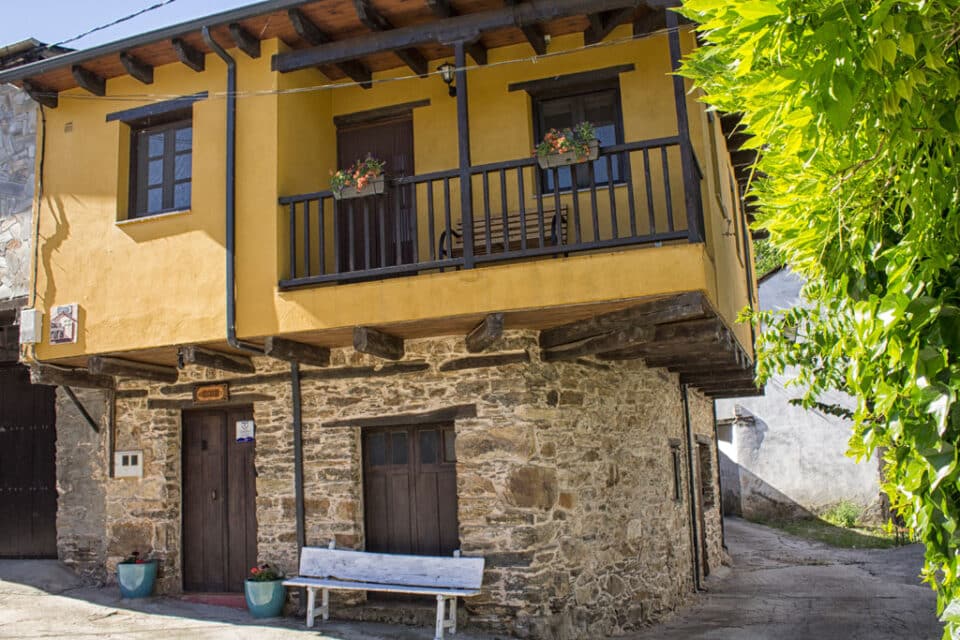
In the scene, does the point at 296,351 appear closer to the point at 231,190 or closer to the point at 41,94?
the point at 231,190

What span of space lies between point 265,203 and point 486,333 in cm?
238

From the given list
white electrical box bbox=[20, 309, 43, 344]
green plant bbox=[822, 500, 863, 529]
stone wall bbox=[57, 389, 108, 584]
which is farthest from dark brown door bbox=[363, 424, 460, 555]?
green plant bbox=[822, 500, 863, 529]

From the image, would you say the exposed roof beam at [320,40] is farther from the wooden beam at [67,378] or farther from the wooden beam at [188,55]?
the wooden beam at [67,378]

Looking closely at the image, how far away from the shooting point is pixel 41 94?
8594mm

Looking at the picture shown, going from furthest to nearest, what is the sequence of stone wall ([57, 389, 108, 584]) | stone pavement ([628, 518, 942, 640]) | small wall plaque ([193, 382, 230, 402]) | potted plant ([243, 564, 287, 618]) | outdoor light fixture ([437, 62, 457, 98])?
stone wall ([57, 389, 108, 584])
small wall plaque ([193, 382, 230, 402])
stone pavement ([628, 518, 942, 640])
outdoor light fixture ([437, 62, 457, 98])
potted plant ([243, 564, 287, 618])

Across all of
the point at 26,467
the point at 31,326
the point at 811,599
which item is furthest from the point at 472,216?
the point at 26,467

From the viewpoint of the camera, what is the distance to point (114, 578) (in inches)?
353

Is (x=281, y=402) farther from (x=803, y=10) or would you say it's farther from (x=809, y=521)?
(x=809, y=521)

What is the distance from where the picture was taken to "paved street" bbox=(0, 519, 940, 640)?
741 cm

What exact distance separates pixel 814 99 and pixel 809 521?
1716 centimetres

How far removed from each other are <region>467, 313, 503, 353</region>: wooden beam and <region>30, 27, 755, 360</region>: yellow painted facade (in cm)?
10

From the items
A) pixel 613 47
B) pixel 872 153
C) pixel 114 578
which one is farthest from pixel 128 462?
pixel 872 153

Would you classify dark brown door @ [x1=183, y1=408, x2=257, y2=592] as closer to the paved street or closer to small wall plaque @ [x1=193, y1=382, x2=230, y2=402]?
small wall plaque @ [x1=193, y1=382, x2=230, y2=402]

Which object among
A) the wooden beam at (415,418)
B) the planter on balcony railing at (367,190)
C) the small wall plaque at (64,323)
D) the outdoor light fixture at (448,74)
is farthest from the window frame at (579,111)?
the small wall plaque at (64,323)
